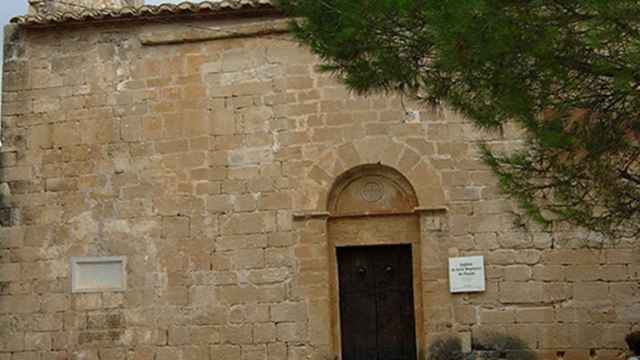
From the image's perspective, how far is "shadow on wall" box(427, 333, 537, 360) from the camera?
854cm

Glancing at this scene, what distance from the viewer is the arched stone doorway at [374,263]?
29.5 feet

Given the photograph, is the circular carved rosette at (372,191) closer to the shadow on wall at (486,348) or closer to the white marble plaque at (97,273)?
the shadow on wall at (486,348)

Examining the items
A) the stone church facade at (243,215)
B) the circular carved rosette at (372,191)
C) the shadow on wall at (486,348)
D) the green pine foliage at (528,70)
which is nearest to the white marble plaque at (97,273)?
the stone church facade at (243,215)

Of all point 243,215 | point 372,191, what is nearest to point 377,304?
point 372,191

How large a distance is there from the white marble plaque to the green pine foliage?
493cm

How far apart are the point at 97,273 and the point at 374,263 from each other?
9.37ft

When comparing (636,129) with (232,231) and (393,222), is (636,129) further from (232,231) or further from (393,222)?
(232,231)

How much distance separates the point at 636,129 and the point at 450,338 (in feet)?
14.2

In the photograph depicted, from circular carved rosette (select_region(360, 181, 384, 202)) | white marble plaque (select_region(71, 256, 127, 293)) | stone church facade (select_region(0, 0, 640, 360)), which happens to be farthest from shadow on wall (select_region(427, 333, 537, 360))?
white marble plaque (select_region(71, 256, 127, 293))

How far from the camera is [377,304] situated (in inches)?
356

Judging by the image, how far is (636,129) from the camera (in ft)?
15.5

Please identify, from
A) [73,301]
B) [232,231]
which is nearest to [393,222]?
[232,231]

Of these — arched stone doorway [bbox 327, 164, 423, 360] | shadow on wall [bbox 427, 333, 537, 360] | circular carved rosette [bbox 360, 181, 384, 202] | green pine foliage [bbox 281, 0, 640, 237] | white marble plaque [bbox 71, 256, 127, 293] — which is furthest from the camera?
white marble plaque [bbox 71, 256, 127, 293]

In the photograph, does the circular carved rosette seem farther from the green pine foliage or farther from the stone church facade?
the green pine foliage
